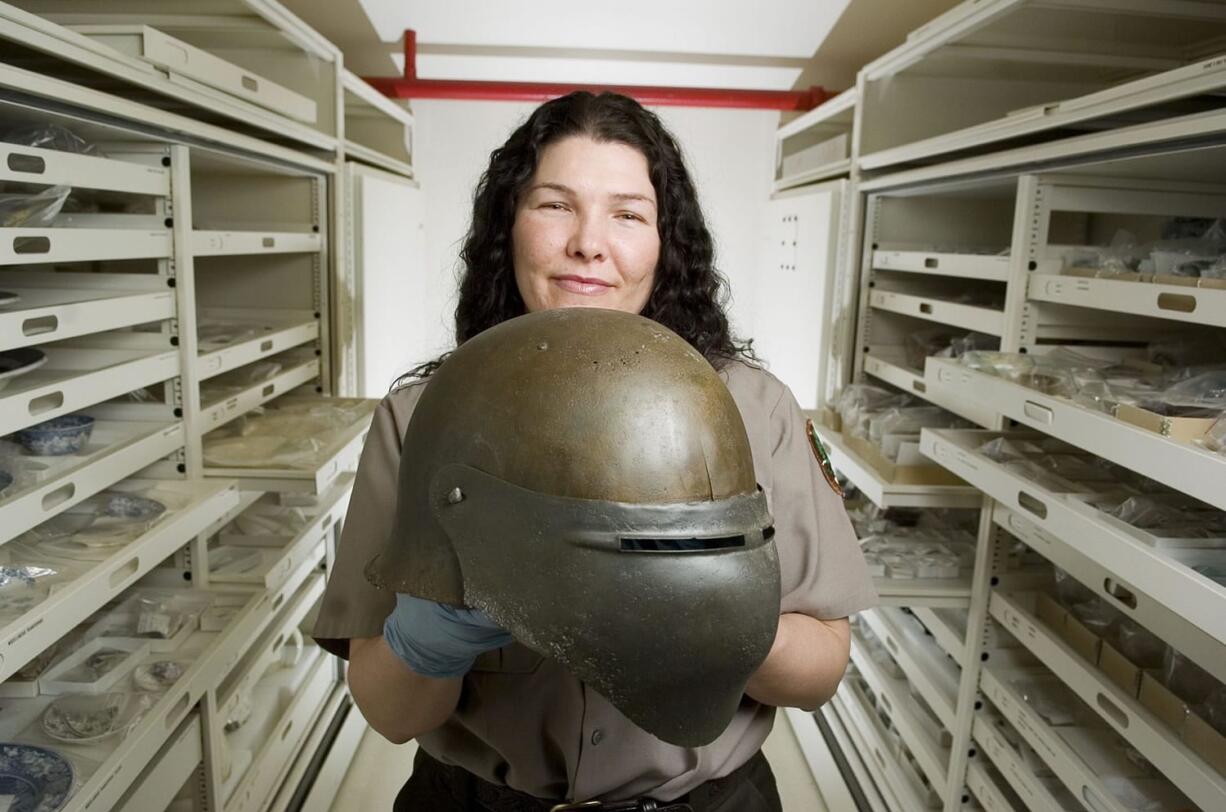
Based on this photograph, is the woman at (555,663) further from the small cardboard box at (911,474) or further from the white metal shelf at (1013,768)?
the small cardboard box at (911,474)

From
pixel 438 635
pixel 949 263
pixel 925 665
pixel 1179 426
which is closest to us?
pixel 438 635

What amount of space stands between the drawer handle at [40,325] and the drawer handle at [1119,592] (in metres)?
1.81

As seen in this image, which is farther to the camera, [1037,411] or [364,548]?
[1037,411]

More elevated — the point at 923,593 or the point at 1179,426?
the point at 1179,426

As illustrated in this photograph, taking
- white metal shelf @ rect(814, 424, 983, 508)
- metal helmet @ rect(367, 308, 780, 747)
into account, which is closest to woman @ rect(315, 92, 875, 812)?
metal helmet @ rect(367, 308, 780, 747)

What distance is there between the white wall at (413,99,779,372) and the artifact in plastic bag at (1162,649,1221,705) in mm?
2802

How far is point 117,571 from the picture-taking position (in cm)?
136

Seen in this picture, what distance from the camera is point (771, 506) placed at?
40.7 inches

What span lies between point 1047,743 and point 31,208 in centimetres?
210

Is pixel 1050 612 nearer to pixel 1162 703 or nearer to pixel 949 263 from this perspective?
pixel 1162 703

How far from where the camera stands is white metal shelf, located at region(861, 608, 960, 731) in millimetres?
2104

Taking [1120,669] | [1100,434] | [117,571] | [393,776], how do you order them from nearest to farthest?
[1100,434]
[117,571]
[1120,669]
[393,776]

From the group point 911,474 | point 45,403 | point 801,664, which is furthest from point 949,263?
point 45,403

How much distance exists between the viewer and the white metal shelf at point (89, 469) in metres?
1.30
